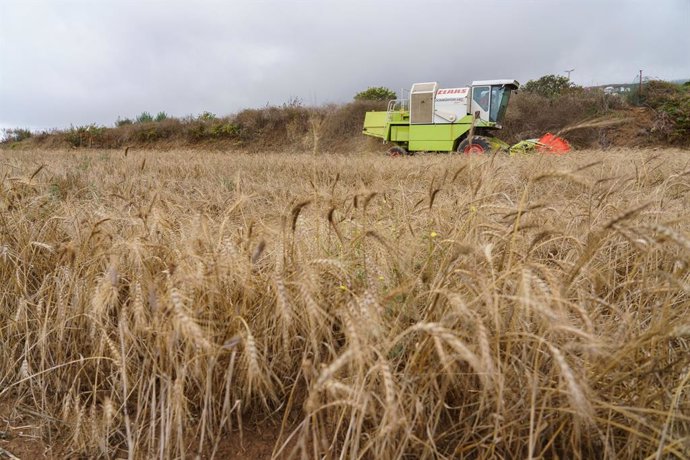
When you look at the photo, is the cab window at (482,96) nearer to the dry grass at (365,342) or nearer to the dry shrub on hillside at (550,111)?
the dry shrub on hillside at (550,111)

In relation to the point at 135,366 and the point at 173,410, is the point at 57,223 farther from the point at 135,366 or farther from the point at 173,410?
the point at 173,410

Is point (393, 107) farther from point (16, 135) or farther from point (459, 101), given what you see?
point (16, 135)

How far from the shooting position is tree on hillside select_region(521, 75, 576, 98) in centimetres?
2127

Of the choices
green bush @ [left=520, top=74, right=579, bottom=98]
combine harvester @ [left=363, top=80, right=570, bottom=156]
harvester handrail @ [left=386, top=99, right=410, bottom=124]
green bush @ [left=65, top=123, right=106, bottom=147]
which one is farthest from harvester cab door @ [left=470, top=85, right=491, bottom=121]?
green bush @ [left=65, top=123, right=106, bottom=147]

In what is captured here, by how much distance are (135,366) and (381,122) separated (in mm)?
15304

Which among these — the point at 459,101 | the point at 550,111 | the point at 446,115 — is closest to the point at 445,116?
the point at 446,115

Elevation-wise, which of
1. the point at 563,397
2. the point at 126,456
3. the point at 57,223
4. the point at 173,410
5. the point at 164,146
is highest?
the point at 164,146

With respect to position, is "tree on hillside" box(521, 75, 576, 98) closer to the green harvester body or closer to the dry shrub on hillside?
the dry shrub on hillside

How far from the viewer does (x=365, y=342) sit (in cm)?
88

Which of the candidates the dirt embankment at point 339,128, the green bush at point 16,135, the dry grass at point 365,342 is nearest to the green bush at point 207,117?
the dirt embankment at point 339,128

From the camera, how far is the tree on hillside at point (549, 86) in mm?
21267

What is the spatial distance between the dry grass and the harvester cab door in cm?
1173

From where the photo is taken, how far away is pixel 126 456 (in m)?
1.26

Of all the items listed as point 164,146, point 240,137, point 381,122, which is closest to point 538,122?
point 381,122
